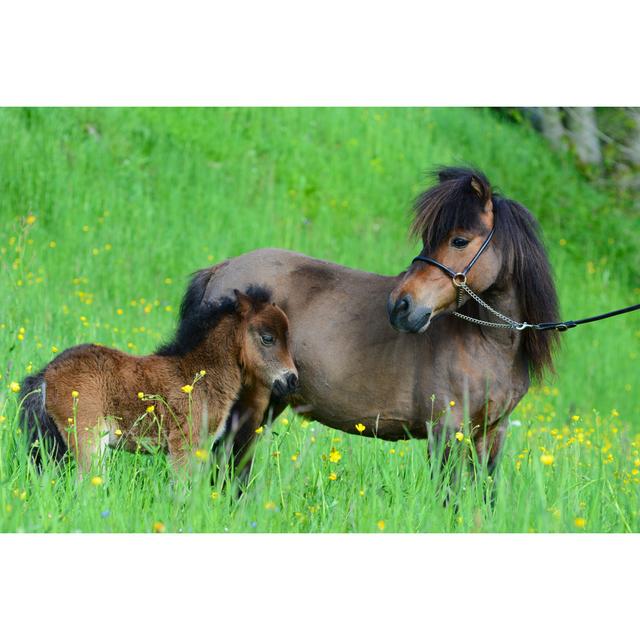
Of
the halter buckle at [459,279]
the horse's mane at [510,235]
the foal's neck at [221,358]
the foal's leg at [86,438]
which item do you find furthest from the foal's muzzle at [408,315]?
the foal's leg at [86,438]

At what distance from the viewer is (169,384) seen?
593cm

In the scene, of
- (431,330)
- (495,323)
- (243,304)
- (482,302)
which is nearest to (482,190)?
(482,302)

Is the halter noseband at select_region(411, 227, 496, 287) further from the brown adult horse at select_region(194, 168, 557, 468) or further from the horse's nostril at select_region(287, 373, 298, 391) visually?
the horse's nostril at select_region(287, 373, 298, 391)

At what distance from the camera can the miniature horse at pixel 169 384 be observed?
18.2 ft

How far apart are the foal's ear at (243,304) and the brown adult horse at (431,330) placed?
0.51m

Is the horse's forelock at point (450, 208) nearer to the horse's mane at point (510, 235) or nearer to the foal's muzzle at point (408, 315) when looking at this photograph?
the horse's mane at point (510, 235)

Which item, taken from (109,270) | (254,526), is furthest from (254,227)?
(254,526)

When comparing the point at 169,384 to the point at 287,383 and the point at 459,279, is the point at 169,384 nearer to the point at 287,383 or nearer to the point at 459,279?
the point at 287,383

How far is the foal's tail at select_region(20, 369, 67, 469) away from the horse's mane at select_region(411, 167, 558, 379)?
8.29 ft

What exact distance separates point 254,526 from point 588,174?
1407 cm

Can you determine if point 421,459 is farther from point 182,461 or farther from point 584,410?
point 584,410

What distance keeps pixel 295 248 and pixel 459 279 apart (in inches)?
338

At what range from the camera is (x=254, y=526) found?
5.00 m

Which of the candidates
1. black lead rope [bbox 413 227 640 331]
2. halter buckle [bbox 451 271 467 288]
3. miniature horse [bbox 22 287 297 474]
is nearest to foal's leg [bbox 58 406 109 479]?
miniature horse [bbox 22 287 297 474]
